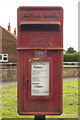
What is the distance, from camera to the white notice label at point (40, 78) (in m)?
4.13

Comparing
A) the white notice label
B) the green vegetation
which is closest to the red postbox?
the white notice label

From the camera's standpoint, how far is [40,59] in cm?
→ 410

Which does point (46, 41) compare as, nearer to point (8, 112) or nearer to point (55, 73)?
point (55, 73)

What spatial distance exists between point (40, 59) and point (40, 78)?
0.37m

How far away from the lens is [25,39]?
4.14m

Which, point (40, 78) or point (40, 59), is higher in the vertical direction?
point (40, 59)

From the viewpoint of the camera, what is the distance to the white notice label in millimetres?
4129

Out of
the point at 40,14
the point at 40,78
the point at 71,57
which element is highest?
the point at 40,14

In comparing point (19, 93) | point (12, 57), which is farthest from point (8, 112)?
point (12, 57)

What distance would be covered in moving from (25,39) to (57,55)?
0.69 m

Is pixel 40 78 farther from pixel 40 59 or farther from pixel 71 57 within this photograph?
pixel 71 57

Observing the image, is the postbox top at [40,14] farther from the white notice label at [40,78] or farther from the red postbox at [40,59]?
the white notice label at [40,78]

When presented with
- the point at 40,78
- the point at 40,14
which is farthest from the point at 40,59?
the point at 40,14

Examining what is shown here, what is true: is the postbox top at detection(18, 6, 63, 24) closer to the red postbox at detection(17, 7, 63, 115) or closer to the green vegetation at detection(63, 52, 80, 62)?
the red postbox at detection(17, 7, 63, 115)
